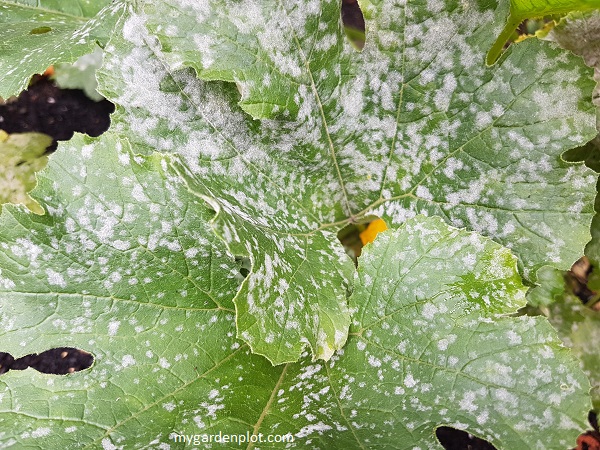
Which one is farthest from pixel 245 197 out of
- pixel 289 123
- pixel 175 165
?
pixel 175 165

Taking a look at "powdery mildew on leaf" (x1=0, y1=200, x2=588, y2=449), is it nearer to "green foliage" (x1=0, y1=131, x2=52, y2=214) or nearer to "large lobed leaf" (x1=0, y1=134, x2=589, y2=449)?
"large lobed leaf" (x1=0, y1=134, x2=589, y2=449)

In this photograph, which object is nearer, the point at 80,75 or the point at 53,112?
the point at 80,75

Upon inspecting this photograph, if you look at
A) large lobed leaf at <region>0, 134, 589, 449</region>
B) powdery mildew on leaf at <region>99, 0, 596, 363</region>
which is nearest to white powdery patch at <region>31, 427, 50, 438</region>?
large lobed leaf at <region>0, 134, 589, 449</region>

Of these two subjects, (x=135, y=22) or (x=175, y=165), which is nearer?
(x=175, y=165)

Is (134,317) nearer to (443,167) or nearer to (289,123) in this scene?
(289,123)

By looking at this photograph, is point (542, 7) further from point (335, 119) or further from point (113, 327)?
point (113, 327)

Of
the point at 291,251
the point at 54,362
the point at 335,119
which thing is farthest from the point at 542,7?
the point at 54,362

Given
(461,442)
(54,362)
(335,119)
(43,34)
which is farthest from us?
(54,362)
